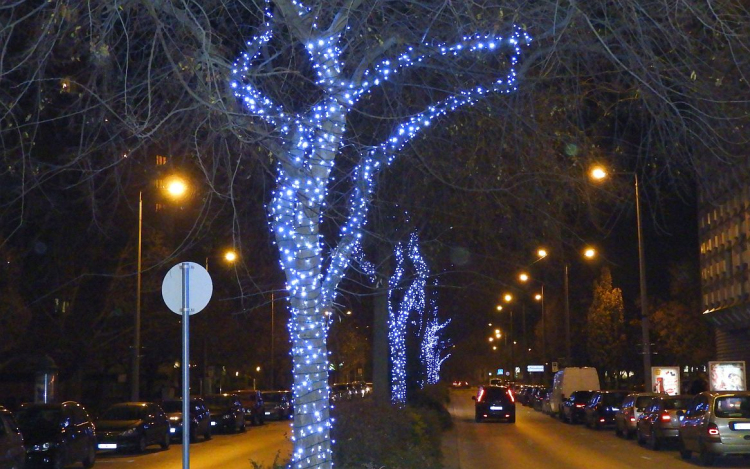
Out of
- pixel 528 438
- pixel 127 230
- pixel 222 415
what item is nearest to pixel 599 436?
pixel 528 438

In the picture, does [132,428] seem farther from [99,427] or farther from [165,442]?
[165,442]

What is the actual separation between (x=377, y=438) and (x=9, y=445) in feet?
22.4

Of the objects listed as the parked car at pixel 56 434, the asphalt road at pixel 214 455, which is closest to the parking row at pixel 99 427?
the parked car at pixel 56 434

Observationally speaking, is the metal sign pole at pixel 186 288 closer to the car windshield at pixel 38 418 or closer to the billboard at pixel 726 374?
the car windshield at pixel 38 418

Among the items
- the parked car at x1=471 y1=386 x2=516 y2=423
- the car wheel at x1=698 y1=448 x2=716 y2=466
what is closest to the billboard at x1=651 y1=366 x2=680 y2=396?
the parked car at x1=471 y1=386 x2=516 y2=423

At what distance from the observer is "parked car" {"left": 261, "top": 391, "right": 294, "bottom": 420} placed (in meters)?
47.1

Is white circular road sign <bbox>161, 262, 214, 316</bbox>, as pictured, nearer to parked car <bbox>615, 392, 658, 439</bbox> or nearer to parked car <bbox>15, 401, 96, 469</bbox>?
parked car <bbox>15, 401, 96, 469</bbox>

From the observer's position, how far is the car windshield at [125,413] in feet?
89.4

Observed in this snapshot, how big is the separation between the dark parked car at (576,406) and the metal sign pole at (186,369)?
110 feet

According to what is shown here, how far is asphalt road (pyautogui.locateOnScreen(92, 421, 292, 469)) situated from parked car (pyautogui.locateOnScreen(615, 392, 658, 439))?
11.2 meters

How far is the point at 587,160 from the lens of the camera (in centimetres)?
1255

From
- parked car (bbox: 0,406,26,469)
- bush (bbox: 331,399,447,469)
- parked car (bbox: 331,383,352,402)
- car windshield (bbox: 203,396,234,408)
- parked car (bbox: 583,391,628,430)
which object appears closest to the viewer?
bush (bbox: 331,399,447,469)

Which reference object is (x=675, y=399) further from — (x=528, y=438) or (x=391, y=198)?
(x=391, y=198)

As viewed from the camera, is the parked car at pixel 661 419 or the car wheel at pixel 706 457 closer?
the car wheel at pixel 706 457
